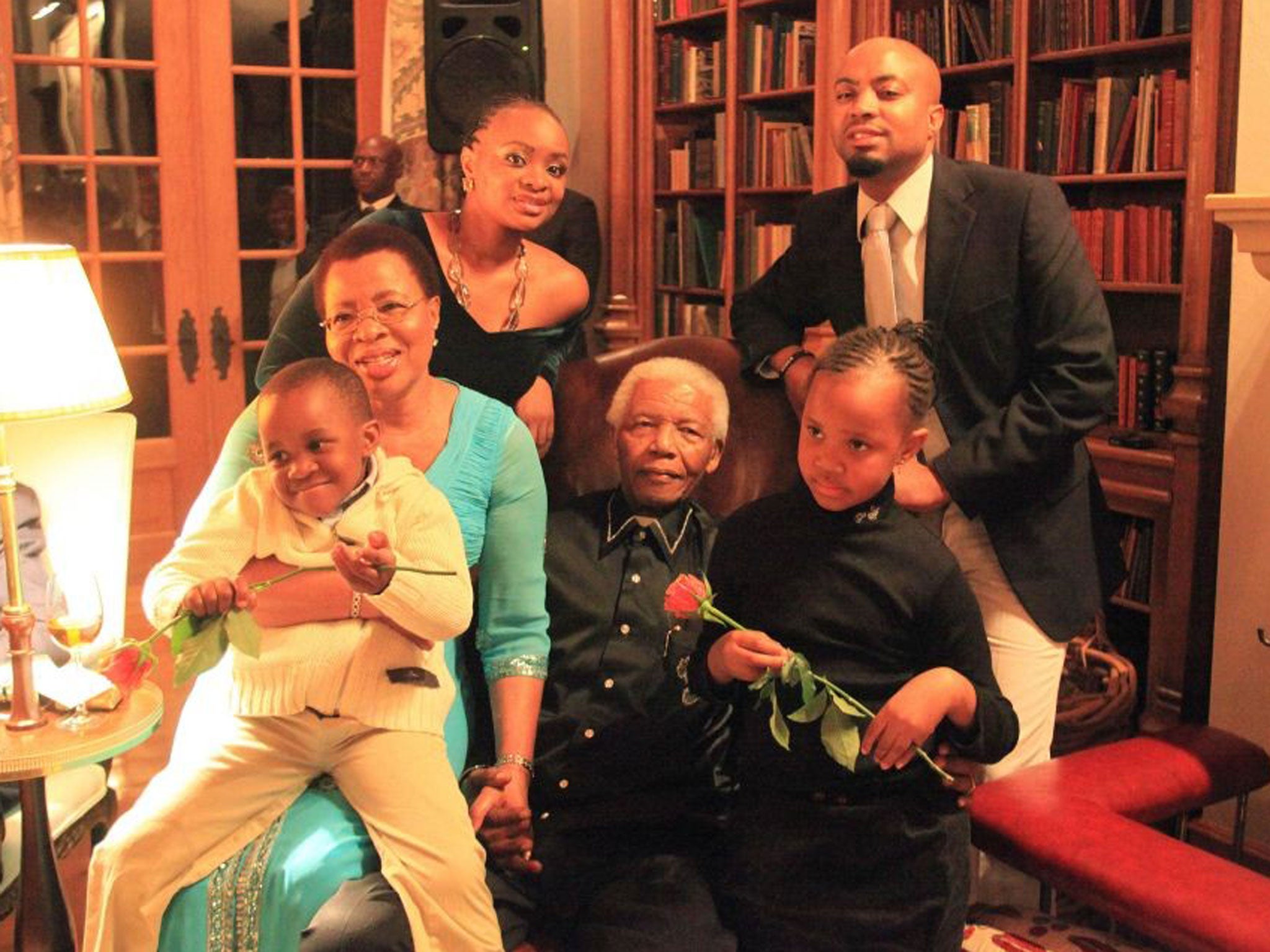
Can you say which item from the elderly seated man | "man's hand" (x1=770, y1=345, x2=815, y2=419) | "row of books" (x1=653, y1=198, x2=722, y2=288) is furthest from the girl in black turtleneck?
"row of books" (x1=653, y1=198, x2=722, y2=288)

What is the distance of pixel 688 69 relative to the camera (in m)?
4.71

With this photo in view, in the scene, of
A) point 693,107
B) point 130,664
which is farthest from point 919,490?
point 693,107

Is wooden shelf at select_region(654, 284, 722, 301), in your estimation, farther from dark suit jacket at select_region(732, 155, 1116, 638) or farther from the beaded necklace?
the beaded necklace

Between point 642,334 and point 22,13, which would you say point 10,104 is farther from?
point 642,334

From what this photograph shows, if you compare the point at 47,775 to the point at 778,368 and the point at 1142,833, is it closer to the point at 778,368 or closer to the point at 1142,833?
the point at 778,368

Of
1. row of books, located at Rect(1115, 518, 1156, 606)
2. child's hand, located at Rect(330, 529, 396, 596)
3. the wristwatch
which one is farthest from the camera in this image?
row of books, located at Rect(1115, 518, 1156, 606)

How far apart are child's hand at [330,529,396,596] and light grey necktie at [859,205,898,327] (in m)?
0.92

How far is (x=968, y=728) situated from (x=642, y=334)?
11.4ft

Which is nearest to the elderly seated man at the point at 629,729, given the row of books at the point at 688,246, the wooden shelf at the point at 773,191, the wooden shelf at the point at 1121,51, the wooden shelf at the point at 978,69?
the wooden shelf at the point at 1121,51

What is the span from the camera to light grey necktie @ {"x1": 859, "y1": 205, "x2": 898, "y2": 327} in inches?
81.3

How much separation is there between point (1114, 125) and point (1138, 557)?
3.39 feet

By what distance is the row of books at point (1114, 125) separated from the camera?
3197 millimetres

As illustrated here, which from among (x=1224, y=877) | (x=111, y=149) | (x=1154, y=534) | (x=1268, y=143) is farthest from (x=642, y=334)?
(x=1224, y=877)

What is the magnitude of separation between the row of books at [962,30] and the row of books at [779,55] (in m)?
0.45
